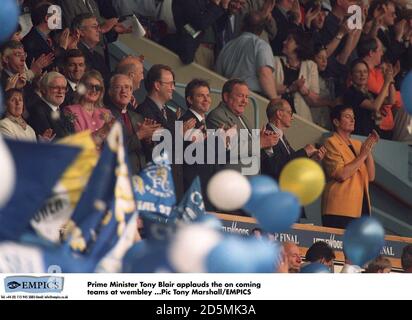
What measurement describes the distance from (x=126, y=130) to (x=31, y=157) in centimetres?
136

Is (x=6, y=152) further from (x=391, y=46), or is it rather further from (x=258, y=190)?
(x=391, y=46)

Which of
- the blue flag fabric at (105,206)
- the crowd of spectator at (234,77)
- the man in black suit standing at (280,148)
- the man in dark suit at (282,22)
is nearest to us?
the blue flag fabric at (105,206)

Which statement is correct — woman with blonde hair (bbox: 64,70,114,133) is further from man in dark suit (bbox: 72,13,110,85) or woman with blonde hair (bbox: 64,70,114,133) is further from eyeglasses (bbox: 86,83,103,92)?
man in dark suit (bbox: 72,13,110,85)

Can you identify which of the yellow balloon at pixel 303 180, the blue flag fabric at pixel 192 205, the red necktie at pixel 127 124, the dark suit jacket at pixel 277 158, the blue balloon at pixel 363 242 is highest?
the red necktie at pixel 127 124

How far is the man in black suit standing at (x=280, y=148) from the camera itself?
9.17 m

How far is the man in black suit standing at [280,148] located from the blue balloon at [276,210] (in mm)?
628

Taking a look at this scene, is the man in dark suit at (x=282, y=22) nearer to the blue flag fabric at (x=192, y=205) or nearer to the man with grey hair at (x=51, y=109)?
the blue flag fabric at (x=192, y=205)

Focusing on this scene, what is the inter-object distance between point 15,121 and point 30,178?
3.97 ft

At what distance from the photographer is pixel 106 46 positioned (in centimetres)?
920

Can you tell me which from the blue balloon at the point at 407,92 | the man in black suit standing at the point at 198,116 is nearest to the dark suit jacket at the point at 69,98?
the man in black suit standing at the point at 198,116

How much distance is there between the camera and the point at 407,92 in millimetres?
9180

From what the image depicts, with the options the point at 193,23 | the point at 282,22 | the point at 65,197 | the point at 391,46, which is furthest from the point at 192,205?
the point at 391,46

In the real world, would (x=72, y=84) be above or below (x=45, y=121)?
above

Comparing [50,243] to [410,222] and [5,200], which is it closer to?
[5,200]
